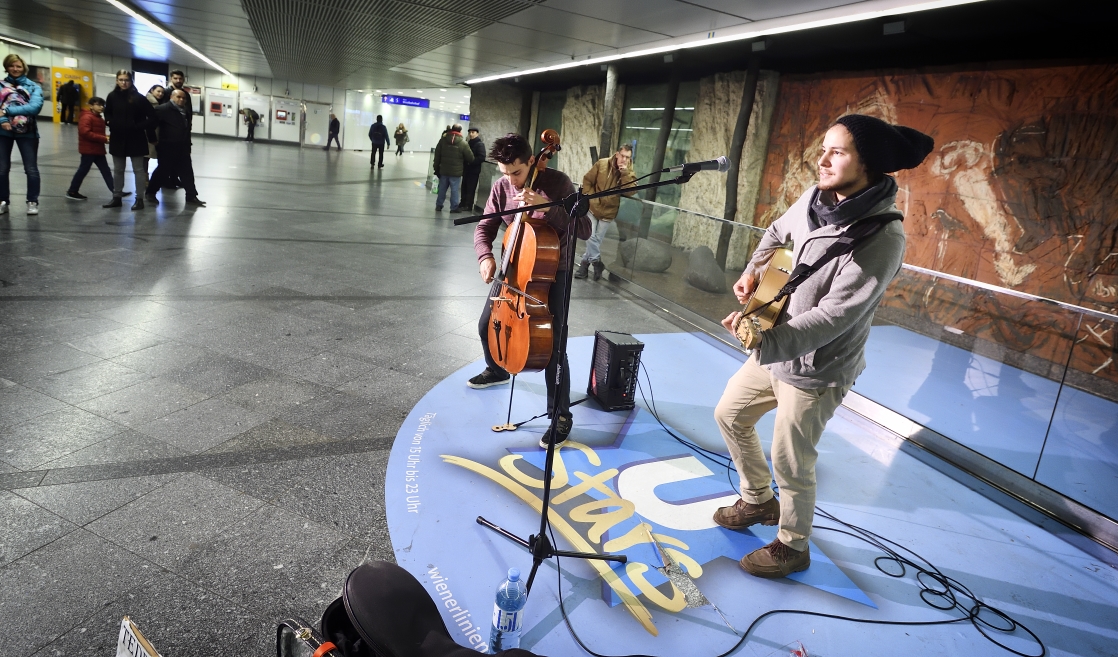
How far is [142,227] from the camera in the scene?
24.7 ft

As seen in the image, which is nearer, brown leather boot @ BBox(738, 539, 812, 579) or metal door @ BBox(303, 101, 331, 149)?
brown leather boot @ BBox(738, 539, 812, 579)

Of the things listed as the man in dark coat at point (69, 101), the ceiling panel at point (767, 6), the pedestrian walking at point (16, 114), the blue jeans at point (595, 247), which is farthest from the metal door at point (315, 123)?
the ceiling panel at point (767, 6)

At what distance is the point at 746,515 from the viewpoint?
287cm

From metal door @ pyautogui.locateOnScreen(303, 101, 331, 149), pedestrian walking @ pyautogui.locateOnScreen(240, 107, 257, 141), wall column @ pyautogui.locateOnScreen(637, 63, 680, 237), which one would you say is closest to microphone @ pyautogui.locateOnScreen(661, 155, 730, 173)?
wall column @ pyautogui.locateOnScreen(637, 63, 680, 237)

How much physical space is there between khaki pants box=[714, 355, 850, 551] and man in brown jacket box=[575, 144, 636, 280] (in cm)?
435

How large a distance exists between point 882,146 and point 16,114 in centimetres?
863

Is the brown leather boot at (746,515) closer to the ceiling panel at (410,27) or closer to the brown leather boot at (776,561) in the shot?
the brown leather boot at (776,561)

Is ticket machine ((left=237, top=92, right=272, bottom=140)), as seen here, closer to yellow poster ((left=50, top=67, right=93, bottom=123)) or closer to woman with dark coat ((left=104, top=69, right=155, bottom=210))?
yellow poster ((left=50, top=67, right=93, bottom=123))

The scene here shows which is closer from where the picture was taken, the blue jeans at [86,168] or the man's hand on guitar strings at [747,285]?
the man's hand on guitar strings at [747,285]

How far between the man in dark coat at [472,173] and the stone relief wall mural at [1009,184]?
743cm

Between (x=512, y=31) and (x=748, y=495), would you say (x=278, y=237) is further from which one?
(x=748, y=495)

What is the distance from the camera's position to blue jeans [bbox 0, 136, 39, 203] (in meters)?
6.83

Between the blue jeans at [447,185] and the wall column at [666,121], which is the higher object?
the wall column at [666,121]

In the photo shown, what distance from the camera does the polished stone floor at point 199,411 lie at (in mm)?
2098
